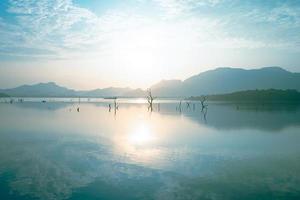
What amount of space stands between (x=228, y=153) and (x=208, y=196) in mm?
13552

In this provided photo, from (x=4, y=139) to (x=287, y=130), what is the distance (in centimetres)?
4408

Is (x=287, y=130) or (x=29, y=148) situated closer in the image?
(x=29, y=148)

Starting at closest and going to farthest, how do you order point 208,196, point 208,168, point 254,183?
1. point 208,196
2. point 254,183
3. point 208,168

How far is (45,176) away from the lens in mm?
20672

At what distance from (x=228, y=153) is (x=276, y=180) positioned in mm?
9681

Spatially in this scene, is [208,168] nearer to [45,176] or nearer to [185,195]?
[185,195]

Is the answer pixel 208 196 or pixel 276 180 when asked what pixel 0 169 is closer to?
pixel 208 196

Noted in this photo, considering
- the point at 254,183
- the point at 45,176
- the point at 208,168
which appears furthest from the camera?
the point at 208,168

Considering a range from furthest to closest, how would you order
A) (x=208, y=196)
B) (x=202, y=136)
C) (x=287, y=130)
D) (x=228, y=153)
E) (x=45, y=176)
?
(x=287, y=130)
(x=202, y=136)
(x=228, y=153)
(x=45, y=176)
(x=208, y=196)

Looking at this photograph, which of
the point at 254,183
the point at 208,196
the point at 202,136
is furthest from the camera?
the point at 202,136

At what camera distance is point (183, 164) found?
969 inches

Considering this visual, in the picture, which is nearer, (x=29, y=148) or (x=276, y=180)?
(x=276, y=180)

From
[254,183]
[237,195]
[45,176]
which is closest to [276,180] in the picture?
[254,183]

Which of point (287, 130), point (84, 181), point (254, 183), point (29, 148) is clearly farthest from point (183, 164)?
point (287, 130)
